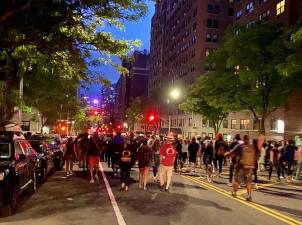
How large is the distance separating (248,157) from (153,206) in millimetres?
3621

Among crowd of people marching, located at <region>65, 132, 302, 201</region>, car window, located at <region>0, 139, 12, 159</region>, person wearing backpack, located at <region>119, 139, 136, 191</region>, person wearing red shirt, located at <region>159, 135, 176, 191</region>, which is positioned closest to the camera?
car window, located at <region>0, 139, 12, 159</region>

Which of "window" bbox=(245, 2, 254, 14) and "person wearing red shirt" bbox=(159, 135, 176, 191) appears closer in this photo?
"person wearing red shirt" bbox=(159, 135, 176, 191)

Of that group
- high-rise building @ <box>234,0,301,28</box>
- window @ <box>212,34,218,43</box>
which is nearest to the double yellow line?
high-rise building @ <box>234,0,301,28</box>

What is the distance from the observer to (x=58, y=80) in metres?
26.0

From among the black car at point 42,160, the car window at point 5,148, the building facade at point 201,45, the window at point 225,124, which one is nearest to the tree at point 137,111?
the building facade at point 201,45

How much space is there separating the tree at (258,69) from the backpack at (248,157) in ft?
77.5

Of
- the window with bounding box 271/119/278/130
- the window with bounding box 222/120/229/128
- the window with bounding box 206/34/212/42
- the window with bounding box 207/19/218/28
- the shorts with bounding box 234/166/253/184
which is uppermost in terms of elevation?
the window with bounding box 207/19/218/28

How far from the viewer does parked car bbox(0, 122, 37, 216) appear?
1074 centimetres

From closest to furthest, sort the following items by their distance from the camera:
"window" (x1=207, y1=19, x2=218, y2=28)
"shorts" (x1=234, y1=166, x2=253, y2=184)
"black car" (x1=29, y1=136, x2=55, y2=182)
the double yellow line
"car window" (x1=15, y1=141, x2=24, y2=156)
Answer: the double yellow line
"car window" (x1=15, y1=141, x2=24, y2=156)
"shorts" (x1=234, y1=166, x2=253, y2=184)
"black car" (x1=29, y1=136, x2=55, y2=182)
"window" (x1=207, y1=19, x2=218, y2=28)

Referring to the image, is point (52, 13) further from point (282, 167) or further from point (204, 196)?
point (282, 167)

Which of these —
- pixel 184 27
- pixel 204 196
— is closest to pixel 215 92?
pixel 204 196

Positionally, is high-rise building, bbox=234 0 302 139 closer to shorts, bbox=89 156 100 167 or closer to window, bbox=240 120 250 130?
window, bbox=240 120 250 130

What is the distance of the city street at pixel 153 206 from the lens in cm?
1064

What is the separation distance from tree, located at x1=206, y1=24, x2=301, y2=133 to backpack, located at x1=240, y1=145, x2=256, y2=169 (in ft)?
77.5
